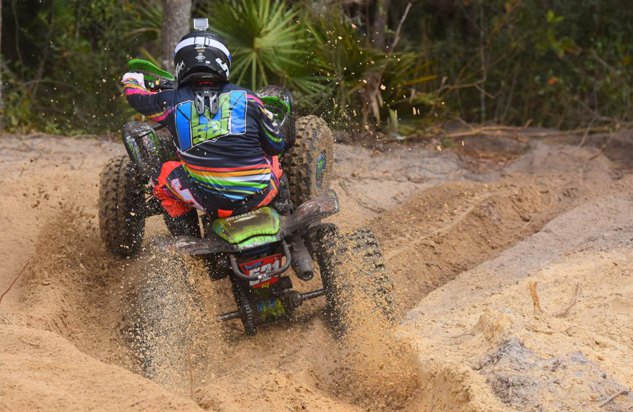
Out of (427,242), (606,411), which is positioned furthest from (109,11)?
(606,411)

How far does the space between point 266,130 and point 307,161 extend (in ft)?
2.62

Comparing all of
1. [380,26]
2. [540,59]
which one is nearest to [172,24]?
[380,26]

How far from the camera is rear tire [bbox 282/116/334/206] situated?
24.1 ft

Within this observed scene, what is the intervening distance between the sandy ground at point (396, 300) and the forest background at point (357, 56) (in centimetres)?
96

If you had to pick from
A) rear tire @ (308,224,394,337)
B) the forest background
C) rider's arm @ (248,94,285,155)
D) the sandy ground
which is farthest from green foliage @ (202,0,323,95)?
rear tire @ (308,224,394,337)

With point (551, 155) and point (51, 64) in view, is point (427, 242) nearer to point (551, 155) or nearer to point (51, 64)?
point (551, 155)

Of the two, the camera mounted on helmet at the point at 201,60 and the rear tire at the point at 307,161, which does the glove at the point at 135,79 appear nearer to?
the camera mounted on helmet at the point at 201,60

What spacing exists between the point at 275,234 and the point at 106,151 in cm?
501

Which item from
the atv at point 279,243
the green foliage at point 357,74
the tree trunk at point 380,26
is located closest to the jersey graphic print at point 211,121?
the atv at point 279,243

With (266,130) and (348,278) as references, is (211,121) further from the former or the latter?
(348,278)

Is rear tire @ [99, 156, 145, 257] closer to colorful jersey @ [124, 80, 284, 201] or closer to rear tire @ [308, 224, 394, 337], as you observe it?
colorful jersey @ [124, 80, 284, 201]

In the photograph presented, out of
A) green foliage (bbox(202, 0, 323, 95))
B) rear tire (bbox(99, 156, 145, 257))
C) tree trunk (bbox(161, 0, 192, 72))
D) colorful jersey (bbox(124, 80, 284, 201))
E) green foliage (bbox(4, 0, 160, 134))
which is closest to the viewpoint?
colorful jersey (bbox(124, 80, 284, 201))

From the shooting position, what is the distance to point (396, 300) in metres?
7.55

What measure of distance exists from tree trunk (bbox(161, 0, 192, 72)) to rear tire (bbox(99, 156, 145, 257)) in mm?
4372
